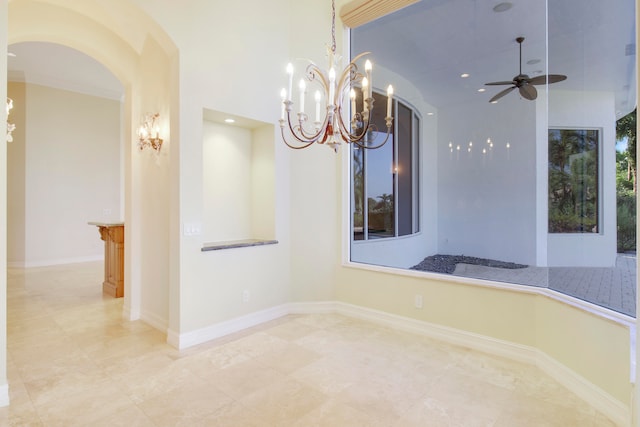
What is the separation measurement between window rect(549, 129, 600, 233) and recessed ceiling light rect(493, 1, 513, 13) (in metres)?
1.93

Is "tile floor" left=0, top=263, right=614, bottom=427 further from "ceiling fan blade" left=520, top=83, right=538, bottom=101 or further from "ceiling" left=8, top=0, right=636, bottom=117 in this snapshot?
"ceiling fan blade" left=520, top=83, right=538, bottom=101

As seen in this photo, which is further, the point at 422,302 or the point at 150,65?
the point at 150,65

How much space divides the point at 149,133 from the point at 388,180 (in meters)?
3.41

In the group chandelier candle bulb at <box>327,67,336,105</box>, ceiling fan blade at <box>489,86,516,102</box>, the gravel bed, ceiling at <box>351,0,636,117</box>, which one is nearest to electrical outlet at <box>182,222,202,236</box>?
chandelier candle bulb at <box>327,67,336,105</box>

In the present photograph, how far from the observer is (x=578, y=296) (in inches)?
102

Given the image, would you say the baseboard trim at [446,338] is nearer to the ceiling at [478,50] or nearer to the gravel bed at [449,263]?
the gravel bed at [449,263]

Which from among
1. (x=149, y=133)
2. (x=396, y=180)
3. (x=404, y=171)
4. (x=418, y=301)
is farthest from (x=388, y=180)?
(x=149, y=133)

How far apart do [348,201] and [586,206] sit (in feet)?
7.80

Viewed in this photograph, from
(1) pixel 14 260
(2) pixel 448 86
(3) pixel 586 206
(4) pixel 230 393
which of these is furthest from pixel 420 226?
(1) pixel 14 260

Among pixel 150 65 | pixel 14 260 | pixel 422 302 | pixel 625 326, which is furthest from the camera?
pixel 14 260

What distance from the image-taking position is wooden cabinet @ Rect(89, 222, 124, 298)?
189 inches

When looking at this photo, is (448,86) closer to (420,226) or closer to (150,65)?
(420,226)

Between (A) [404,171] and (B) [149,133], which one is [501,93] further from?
(B) [149,133]

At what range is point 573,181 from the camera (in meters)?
2.90
